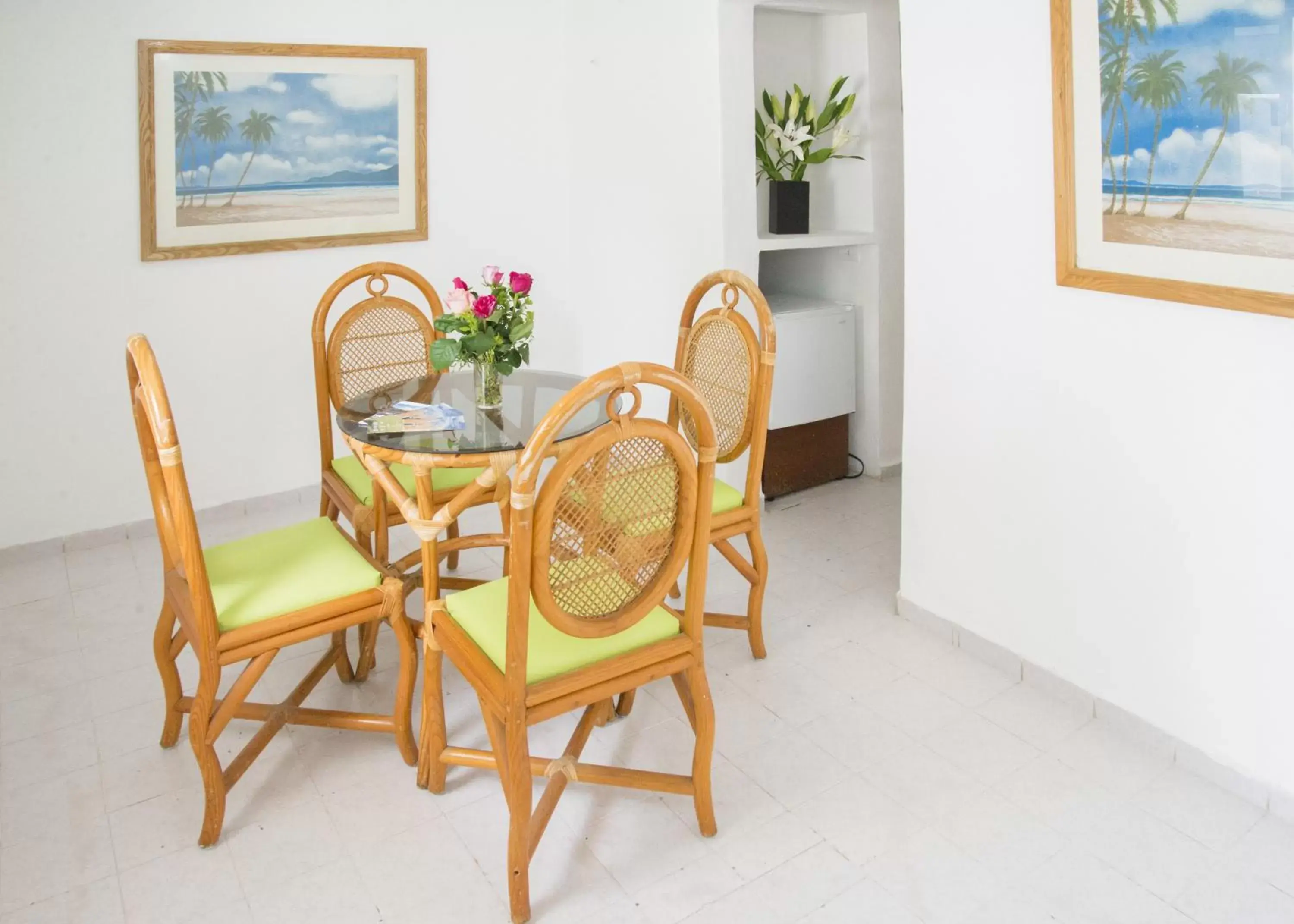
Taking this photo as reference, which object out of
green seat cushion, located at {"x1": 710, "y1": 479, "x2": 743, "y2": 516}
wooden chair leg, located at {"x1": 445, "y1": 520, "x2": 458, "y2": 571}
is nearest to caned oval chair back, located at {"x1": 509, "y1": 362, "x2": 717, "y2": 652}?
green seat cushion, located at {"x1": 710, "y1": 479, "x2": 743, "y2": 516}

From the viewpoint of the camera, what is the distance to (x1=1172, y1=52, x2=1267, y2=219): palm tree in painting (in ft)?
6.81

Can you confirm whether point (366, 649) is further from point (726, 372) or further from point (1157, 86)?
point (1157, 86)

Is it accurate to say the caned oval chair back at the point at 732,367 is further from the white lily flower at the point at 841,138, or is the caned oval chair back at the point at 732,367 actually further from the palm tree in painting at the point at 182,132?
the palm tree in painting at the point at 182,132

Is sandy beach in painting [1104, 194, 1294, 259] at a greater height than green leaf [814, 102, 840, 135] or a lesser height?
lesser

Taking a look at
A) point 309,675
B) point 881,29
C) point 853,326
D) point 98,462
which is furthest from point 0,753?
point 881,29

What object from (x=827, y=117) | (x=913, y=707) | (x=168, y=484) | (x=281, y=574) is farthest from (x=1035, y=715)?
(x=827, y=117)

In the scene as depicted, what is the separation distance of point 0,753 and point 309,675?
29.7 inches

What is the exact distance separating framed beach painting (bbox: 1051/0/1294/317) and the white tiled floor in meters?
1.11

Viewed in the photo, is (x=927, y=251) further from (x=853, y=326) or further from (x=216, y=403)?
(x=216, y=403)

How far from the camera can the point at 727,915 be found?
6.76 ft

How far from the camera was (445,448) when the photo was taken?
8.05ft

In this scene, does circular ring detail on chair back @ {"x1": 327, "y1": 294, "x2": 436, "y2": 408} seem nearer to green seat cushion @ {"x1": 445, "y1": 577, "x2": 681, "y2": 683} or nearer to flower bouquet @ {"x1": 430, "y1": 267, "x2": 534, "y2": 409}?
flower bouquet @ {"x1": 430, "y1": 267, "x2": 534, "y2": 409}

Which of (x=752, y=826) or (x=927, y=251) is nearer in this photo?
(x=752, y=826)

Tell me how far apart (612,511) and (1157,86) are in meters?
1.47
